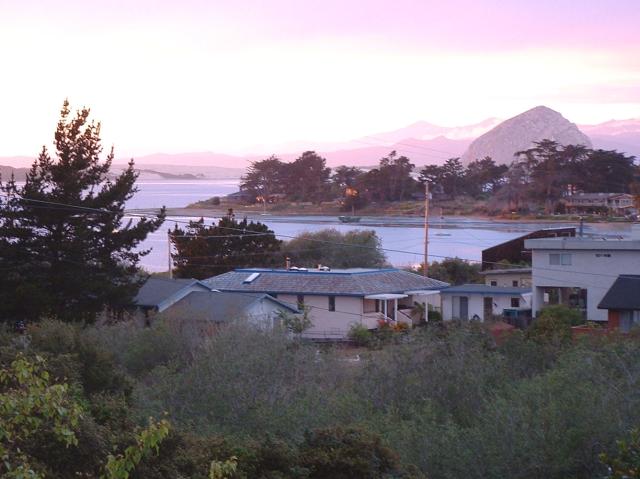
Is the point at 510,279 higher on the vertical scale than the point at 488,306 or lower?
higher

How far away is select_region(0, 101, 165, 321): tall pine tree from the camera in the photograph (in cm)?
2784

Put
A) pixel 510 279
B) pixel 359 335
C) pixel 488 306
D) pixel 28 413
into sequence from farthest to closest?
pixel 510 279 < pixel 488 306 < pixel 359 335 < pixel 28 413

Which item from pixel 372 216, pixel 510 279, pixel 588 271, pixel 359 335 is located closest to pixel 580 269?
pixel 588 271

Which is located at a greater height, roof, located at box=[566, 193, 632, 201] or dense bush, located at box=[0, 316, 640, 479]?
roof, located at box=[566, 193, 632, 201]

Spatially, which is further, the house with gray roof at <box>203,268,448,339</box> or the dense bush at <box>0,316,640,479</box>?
the house with gray roof at <box>203,268,448,339</box>

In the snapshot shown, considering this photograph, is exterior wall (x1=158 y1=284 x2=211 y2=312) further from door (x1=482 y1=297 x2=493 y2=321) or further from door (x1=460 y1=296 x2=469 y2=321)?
door (x1=482 y1=297 x2=493 y2=321)

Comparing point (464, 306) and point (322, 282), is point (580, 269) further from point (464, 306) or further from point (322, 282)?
point (322, 282)

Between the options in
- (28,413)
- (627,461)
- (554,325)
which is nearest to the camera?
(28,413)

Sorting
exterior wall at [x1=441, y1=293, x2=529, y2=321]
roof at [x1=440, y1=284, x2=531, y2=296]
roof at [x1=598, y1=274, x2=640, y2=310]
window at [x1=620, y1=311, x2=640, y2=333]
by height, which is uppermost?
roof at [x1=598, y1=274, x2=640, y2=310]

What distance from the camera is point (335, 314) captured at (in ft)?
122

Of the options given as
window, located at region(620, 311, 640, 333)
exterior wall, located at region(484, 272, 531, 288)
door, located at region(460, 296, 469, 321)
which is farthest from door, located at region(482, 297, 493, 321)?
window, located at region(620, 311, 640, 333)

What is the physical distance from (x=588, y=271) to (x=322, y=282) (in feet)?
34.3

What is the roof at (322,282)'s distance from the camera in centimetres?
3738

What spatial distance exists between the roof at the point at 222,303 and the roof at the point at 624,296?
35.5 ft
